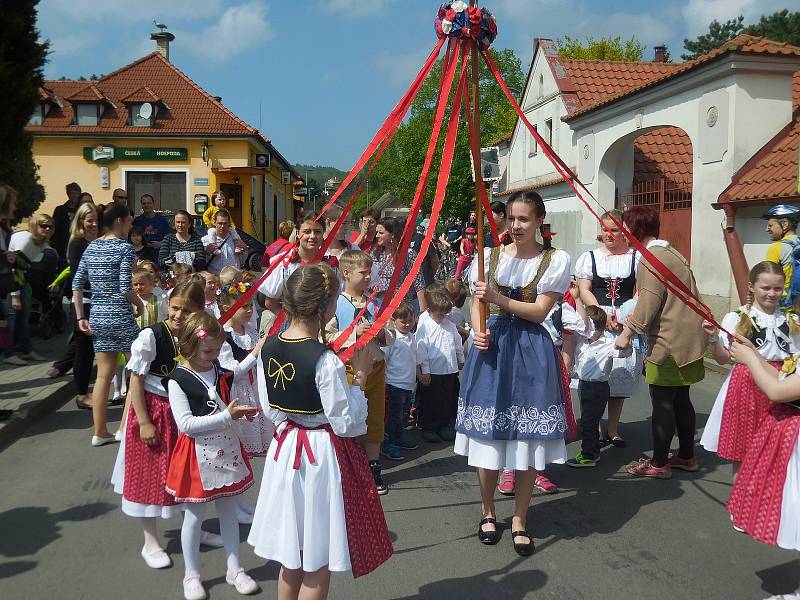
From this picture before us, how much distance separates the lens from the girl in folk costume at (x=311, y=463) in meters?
2.75

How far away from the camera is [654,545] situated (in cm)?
402

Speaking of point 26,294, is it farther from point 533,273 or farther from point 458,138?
point 458,138

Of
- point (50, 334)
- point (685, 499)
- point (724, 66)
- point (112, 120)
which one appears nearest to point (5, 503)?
point (685, 499)

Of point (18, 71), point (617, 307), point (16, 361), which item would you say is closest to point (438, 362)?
point (617, 307)

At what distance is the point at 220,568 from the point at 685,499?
3.00 metres

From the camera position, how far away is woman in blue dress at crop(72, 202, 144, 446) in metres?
5.78

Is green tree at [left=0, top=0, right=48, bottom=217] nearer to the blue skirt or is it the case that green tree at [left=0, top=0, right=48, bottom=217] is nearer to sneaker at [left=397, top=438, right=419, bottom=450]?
sneaker at [left=397, top=438, right=419, bottom=450]

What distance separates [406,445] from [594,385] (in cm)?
162

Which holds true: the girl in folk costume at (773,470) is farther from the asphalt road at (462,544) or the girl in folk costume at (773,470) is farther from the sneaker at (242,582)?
the sneaker at (242,582)

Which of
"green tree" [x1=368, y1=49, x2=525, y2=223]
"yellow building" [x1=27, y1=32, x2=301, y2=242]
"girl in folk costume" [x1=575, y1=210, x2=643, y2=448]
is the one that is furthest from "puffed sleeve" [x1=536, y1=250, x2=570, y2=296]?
"green tree" [x1=368, y1=49, x2=525, y2=223]

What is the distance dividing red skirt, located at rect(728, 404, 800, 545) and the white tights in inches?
94.8

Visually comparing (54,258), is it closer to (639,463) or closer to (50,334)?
(50,334)

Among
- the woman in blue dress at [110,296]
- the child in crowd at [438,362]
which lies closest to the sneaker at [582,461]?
the child in crowd at [438,362]

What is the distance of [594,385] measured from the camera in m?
5.49
